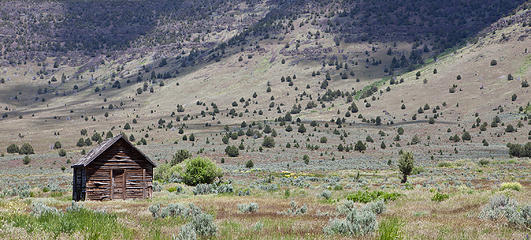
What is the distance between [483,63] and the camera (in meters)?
136

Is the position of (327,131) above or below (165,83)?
below

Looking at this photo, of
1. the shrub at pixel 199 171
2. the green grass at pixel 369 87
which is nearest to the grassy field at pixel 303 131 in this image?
the green grass at pixel 369 87

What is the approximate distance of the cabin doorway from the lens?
30.0m

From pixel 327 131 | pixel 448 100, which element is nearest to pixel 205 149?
pixel 327 131

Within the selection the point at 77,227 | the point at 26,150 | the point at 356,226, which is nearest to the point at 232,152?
the point at 26,150

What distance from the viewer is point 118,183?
99.2 ft

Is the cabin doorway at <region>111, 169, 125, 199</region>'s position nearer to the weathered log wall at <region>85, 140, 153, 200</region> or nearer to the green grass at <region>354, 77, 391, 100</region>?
the weathered log wall at <region>85, 140, 153, 200</region>

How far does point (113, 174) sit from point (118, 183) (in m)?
0.75

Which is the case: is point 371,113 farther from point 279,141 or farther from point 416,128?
point 279,141

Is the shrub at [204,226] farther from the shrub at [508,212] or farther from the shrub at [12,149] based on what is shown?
the shrub at [12,149]

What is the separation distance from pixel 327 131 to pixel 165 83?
3835 inches

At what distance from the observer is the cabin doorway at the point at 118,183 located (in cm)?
3002

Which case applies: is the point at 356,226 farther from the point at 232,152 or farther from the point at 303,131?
the point at 303,131

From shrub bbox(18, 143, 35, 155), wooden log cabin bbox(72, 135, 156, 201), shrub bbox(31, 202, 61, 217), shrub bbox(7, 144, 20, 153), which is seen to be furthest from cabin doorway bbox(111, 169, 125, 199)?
shrub bbox(7, 144, 20, 153)
